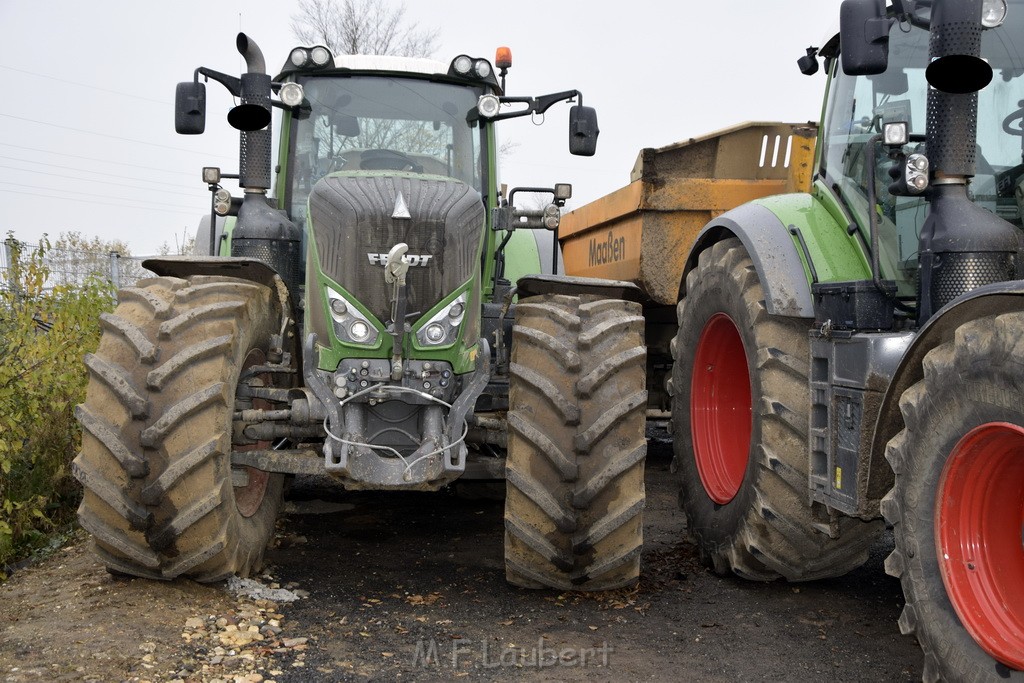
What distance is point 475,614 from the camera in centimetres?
453

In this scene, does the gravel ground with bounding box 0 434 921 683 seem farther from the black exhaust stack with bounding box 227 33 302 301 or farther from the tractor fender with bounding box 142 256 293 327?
the black exhaust stack with bounding box 227 33 302 301

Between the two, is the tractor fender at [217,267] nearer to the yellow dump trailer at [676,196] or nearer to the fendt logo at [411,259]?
the fendt logo at [411,259]

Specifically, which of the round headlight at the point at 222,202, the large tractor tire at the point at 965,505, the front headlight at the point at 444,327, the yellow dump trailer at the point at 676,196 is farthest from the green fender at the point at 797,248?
the round headlight at the point at 222,202

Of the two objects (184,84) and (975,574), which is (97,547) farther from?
(975,574)

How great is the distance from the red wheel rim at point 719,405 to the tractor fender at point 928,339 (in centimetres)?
167

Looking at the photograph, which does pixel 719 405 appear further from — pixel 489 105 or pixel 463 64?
pixel 463 64

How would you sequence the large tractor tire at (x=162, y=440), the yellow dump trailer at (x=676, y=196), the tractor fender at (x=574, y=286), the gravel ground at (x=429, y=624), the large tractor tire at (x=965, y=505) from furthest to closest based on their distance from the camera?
the yellow dump trailer at (x=676, y=196)
the tractor fender at (x=574, y=286)
the large tractor tire at (x=162, y=440)
the gravel ground at (x=429, y=624)
the large tractor tire at (x=965, y=505)

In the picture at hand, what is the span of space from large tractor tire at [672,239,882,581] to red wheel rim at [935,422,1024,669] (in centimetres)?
113

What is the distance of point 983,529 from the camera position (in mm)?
3062

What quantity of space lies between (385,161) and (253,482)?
1.81m

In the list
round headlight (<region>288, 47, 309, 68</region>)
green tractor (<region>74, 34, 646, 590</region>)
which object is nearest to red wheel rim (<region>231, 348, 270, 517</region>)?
green tractor (<region>74, 34, 646, 590</region>)

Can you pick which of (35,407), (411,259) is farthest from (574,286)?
(35,407)

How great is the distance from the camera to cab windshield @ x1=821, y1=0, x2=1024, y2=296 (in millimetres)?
4020

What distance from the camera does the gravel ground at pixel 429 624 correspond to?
380 cm
